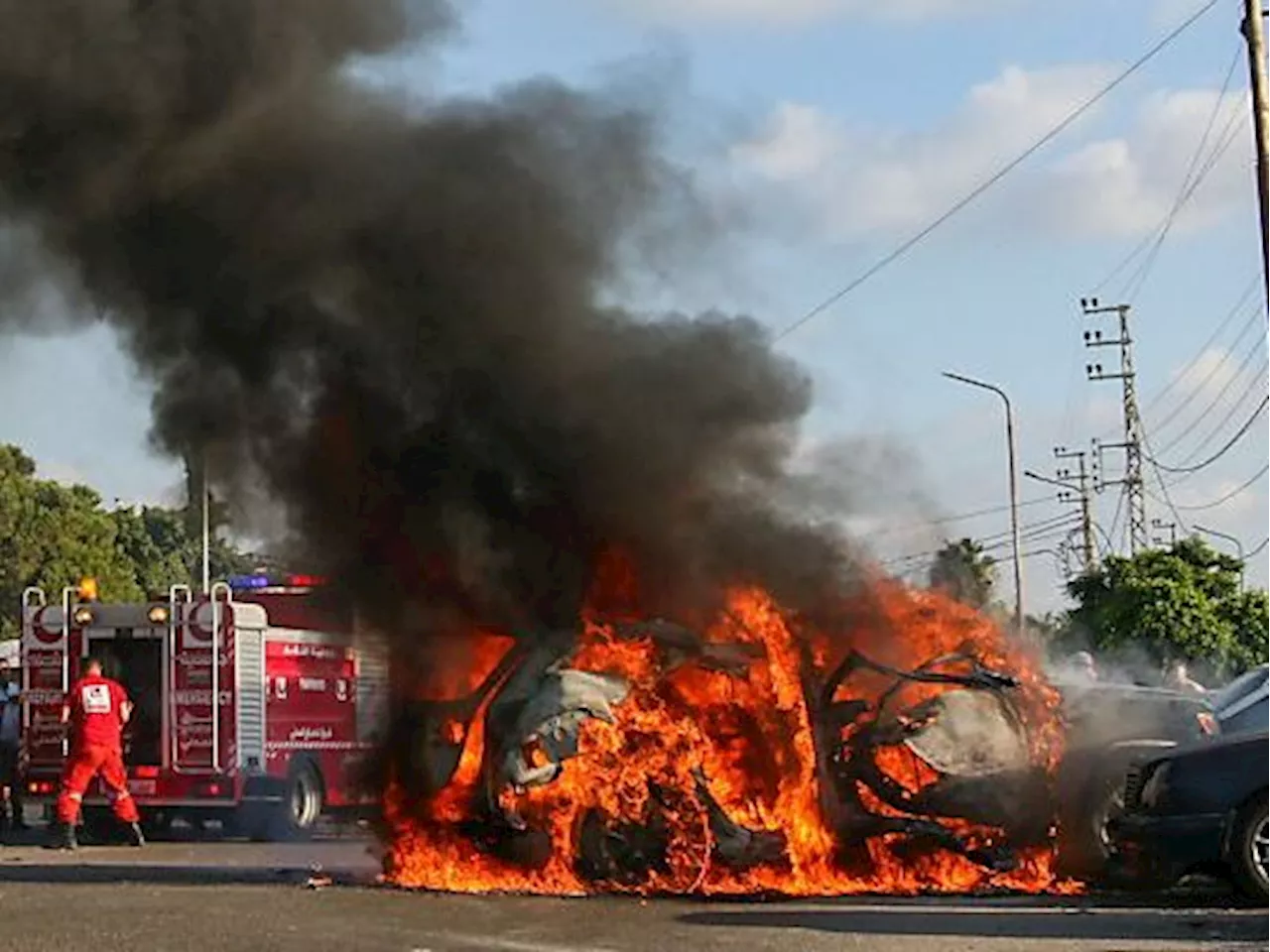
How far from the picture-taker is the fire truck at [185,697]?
18906mm

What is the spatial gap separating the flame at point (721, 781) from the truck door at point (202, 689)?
643cm

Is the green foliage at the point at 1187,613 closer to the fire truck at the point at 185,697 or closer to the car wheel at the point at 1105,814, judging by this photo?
the fire truck at the point at 185,697

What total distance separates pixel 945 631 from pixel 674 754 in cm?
226

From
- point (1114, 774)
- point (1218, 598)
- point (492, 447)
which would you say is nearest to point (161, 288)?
point (492, 447)

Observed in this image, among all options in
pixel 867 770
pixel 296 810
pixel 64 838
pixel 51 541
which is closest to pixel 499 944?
pixel 867 770

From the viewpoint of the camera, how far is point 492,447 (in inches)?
536

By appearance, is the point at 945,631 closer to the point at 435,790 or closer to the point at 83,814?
the point at 435,790

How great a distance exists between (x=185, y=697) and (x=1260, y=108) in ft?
38.8

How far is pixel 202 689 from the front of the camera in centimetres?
1895

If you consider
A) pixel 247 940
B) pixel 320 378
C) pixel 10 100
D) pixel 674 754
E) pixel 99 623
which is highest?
pixel 10 100

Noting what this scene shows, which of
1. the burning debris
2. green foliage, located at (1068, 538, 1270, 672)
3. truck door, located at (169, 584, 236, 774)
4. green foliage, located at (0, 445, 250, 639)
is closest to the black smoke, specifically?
the burning debris

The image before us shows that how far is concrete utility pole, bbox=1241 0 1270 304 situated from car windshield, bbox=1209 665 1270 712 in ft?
10.9

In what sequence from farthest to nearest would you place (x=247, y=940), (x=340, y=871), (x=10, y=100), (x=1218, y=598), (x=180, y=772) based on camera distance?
(x=1218, y=598), (x=180, y=772), (x=340, y=871), (x=10, y=100), (x=247, y=940)

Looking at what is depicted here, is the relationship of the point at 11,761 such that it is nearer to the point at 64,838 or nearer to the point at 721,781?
the point at 64,838
